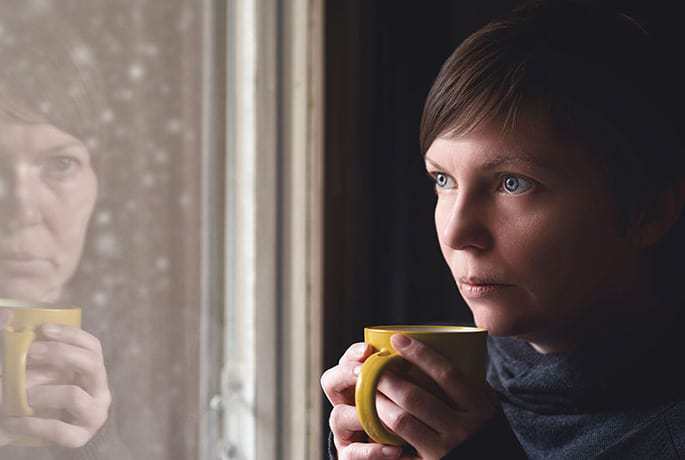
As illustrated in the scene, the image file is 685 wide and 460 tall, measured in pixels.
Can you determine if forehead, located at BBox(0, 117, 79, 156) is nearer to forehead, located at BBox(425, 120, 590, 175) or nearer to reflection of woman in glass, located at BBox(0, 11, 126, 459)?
reflection of woman in glass, located at BBox(0, 11, 126, 459)

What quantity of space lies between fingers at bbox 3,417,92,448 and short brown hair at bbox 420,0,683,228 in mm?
502

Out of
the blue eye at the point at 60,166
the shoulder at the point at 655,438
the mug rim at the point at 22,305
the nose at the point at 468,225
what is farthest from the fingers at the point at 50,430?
Answer: the shoulder at the point at 655,438

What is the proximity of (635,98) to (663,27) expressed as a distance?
136 mm

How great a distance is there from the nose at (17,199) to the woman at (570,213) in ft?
1.15

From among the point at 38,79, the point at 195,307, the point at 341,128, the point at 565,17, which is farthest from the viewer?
the point at 341,128

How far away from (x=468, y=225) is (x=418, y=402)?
21 centimetres

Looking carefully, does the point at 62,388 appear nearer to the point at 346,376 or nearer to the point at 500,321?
the point at 346,376

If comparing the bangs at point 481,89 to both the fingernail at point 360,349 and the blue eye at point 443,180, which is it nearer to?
the blue eye at point 443,180

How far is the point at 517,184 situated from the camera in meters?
0.87

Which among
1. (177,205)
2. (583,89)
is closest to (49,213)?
(177,205)

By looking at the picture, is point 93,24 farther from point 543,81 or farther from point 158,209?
point 543,81

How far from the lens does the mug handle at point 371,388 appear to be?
2.54ft

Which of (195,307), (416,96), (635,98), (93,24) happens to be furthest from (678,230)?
(93,24)

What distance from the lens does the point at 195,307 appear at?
1.07m
